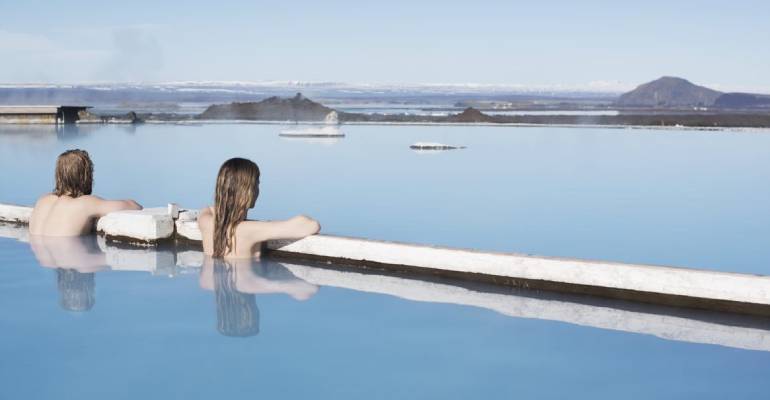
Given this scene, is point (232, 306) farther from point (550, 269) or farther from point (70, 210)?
point (70, 210)

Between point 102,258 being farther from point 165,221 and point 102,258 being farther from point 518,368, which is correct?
point 518,368

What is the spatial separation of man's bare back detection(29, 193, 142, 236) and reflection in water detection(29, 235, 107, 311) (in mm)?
64

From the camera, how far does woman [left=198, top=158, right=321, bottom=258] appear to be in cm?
536

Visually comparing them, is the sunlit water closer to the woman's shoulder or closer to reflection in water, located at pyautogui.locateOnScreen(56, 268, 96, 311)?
reflection in water, located at pyautogui.locateOnScreen(56, 268, 96, 311)

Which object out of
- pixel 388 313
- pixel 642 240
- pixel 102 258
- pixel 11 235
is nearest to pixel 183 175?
pixel 11 235

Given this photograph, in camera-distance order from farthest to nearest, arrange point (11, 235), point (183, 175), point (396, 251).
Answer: point (183, 175) < point (11, 235) < point (396, 251)

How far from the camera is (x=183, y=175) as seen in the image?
39.2ft

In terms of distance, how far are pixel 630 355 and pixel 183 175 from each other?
8.87 m

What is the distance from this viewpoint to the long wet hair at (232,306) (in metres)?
4.50

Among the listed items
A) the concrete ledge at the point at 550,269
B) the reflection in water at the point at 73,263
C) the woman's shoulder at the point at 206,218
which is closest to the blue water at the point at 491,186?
the concrete ledge at the point at 550,269

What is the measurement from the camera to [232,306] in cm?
496

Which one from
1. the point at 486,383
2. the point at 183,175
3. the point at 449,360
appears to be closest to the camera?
the point at 486,383

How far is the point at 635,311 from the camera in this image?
4645mm

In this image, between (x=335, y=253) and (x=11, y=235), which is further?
(x=11, y=235)
